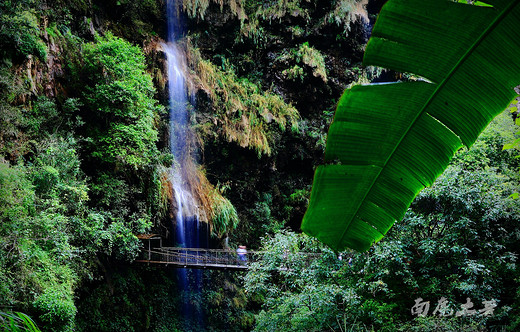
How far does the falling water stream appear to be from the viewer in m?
9.77

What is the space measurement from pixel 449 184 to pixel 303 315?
3.12 meters

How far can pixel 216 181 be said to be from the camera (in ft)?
39.7

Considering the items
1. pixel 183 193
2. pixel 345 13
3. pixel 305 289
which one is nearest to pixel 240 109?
pixel 183 193

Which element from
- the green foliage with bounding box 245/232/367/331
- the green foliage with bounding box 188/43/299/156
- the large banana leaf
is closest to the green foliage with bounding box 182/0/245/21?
the green foliage with bounding box 188/43/299/156

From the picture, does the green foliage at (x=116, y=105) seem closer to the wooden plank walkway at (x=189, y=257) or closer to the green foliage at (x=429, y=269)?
the wooden plank walkway at (x=189, y=257)

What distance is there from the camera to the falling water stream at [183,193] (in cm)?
977

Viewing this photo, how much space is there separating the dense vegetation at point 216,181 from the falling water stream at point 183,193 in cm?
26

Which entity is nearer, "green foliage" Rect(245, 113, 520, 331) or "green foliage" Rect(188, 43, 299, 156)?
"green foliage" Rect(245, 113, 520, 331)

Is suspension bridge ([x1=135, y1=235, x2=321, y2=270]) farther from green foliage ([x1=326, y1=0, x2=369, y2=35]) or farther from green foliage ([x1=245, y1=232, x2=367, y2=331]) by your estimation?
green foliage ([x1=326, y1=0, x2=369, y2=35])

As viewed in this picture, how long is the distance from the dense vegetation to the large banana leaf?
1022 mm

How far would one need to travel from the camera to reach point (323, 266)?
18.2 feet

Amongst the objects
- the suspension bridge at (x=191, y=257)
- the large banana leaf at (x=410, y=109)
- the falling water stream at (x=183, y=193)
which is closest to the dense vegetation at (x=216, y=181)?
the falling water stream at (x=183, y=193)

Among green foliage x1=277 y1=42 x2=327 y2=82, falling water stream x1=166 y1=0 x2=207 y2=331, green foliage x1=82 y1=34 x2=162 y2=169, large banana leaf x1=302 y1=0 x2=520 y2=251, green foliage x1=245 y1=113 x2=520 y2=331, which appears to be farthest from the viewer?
green foliage x1=277 y1=42 x2=327 y2=82

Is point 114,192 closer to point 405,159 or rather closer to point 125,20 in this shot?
point 125,20
